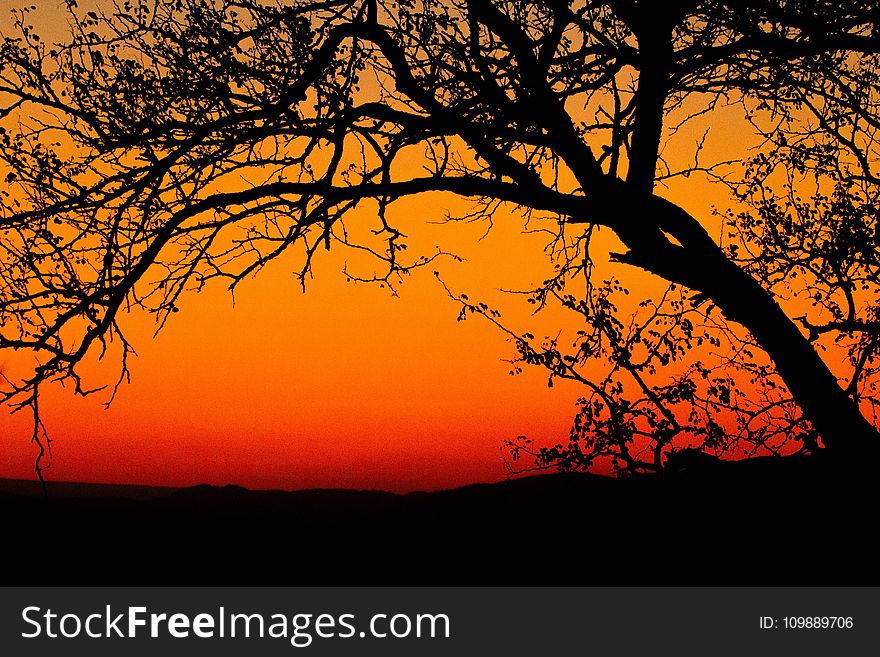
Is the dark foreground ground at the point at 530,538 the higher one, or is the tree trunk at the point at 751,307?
the tree trunk at the point at 751,307

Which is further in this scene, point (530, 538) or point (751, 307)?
point (530, 538)

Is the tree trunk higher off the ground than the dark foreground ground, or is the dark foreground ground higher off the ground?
the tree trunk

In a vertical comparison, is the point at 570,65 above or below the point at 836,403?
above

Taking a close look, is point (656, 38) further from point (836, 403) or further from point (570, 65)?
point (836, 403)

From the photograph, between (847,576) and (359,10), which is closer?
(847,576)

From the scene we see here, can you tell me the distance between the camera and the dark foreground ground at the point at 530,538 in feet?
37.8

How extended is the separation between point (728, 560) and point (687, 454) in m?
1.96

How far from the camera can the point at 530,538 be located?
13.7 m

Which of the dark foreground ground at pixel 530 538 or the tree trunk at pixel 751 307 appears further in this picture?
the dark foreground ground at pixel 530 538

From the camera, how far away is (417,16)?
11.6m

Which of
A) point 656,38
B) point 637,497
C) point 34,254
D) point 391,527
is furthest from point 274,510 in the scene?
point 656,38

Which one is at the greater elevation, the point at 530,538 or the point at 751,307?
the point at 751,307

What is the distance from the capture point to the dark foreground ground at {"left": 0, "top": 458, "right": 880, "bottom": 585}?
1153 cm

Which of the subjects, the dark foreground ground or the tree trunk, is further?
the dark foreground ground
